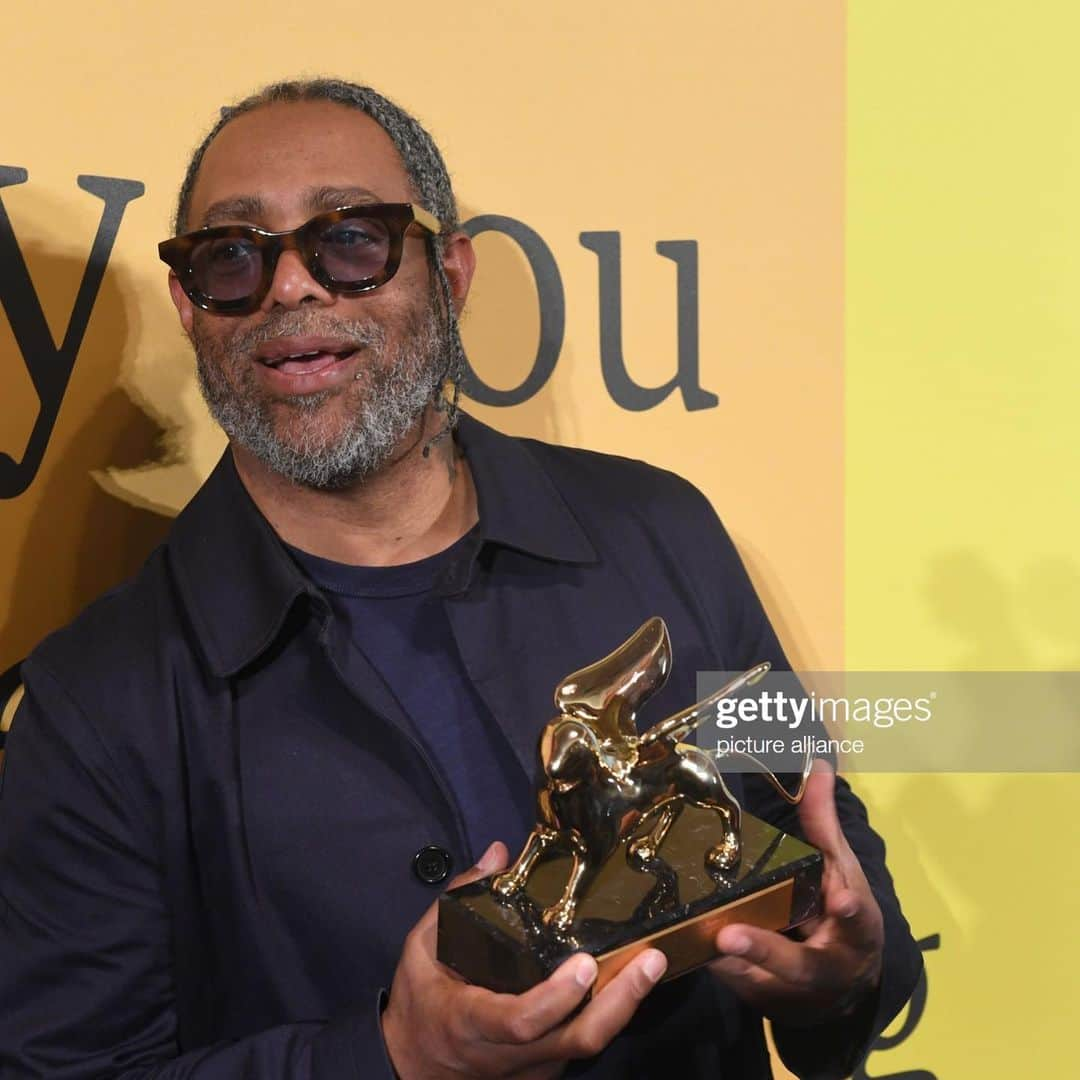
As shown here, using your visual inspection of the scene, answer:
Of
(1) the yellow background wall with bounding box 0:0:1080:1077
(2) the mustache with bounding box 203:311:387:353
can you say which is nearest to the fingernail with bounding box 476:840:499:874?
(2) the mustache with bounding box 203:311:387:353

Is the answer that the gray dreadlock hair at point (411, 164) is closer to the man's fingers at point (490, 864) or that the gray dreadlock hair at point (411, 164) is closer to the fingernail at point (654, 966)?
the man's fingers at point (490, 864)

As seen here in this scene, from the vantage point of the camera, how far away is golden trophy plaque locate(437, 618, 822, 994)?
1.00 metres

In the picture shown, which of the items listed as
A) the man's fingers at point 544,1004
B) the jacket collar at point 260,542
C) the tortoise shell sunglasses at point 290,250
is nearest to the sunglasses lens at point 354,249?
the tortoise shell sunglasses at point 290,250

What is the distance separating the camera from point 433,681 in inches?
49.0

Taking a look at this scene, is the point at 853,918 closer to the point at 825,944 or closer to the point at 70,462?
the point at 825,944

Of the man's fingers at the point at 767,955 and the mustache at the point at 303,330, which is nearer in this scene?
the man's fingers at the point at 767,955

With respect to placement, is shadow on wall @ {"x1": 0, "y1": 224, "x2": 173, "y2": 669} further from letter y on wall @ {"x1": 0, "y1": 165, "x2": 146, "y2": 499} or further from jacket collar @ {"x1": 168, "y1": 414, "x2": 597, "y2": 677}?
jacket collar @ {"x1": 168, "y1": 414, "x2": 597, "y2": 677}

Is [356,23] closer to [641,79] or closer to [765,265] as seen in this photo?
[641,79]

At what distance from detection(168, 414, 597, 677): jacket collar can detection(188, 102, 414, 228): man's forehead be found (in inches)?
9.5

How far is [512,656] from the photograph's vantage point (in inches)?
49.6

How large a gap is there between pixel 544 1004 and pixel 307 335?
619mm

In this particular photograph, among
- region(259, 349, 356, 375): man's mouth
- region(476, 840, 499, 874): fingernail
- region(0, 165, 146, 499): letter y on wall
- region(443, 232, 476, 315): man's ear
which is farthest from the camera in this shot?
region(0, 165, 146, 499): letter y on wall

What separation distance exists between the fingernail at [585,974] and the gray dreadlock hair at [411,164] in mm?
578

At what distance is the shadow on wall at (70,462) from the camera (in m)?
1.57
